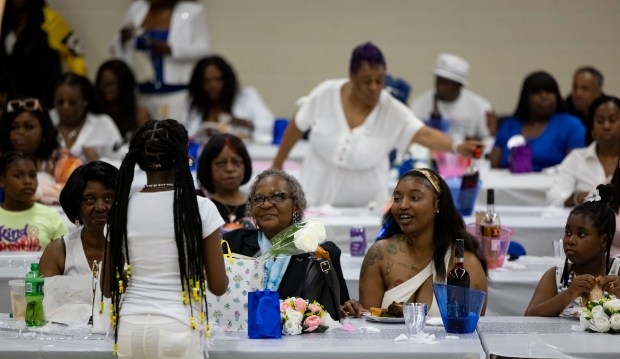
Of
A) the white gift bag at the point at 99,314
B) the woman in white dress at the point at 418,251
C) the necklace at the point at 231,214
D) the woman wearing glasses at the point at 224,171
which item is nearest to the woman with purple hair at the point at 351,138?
the woman wearing glasses at the point at 224,171

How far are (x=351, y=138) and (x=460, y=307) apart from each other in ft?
8.77

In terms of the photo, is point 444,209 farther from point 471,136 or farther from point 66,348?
point 471,136

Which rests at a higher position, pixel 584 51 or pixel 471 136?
pixel 584 51

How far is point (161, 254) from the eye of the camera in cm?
345

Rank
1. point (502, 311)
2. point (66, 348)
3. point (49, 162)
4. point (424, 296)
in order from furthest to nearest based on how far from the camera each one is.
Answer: point (49, 162) < point (502, 311) < point (424, 296) < point (66, 348)

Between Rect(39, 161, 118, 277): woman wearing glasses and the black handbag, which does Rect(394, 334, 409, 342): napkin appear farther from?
Rect(39, 161, 118, 277): woman wearing glasses

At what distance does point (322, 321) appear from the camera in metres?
3.81

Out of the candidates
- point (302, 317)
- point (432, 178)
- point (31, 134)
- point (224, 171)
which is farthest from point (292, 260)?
point (31, 134)

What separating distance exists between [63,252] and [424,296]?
4.38 ft

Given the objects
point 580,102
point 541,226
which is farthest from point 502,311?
point 580,102

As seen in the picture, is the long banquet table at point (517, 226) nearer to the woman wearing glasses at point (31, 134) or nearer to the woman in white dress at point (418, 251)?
the woman in white dress at point (418, 251)

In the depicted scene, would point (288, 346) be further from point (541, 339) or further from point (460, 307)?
point (541, 339)

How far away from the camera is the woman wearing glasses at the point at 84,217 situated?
4238 millimetres

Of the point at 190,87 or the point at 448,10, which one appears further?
the point at 448,10
